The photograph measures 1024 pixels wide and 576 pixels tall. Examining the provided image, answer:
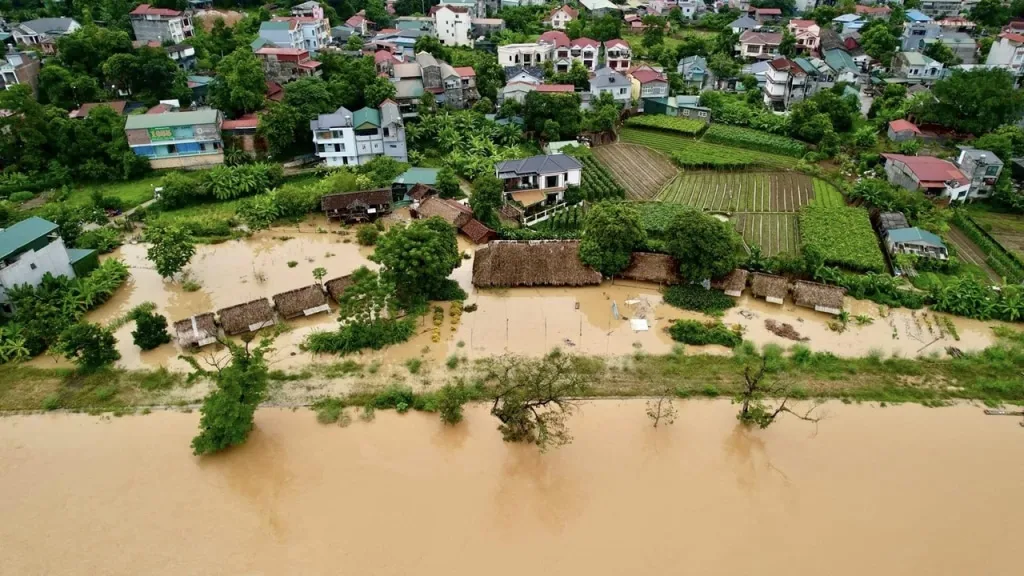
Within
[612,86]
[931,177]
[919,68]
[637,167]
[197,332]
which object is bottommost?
[197,332]

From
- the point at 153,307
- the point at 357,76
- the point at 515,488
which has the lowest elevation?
the point at 515,488

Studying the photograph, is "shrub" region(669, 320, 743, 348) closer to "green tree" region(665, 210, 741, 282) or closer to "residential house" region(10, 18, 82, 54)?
"green tree" region(665, 210, 741, 282)

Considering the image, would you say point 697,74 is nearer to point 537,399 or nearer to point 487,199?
point 487,199

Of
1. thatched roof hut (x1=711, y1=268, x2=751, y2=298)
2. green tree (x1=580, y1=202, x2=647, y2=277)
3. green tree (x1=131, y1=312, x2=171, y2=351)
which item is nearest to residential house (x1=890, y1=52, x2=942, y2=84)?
thatched roof hut (x1=711, y1=268, x2=751, y2=298)

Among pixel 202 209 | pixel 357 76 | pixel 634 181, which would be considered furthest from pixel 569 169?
pixel 202 209

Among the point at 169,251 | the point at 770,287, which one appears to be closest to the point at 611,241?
the point at 770,287

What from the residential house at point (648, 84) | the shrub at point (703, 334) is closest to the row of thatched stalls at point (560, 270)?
the shrub at point (703, 334)

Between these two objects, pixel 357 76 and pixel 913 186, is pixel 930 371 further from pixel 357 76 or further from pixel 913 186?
pixel 357 76
